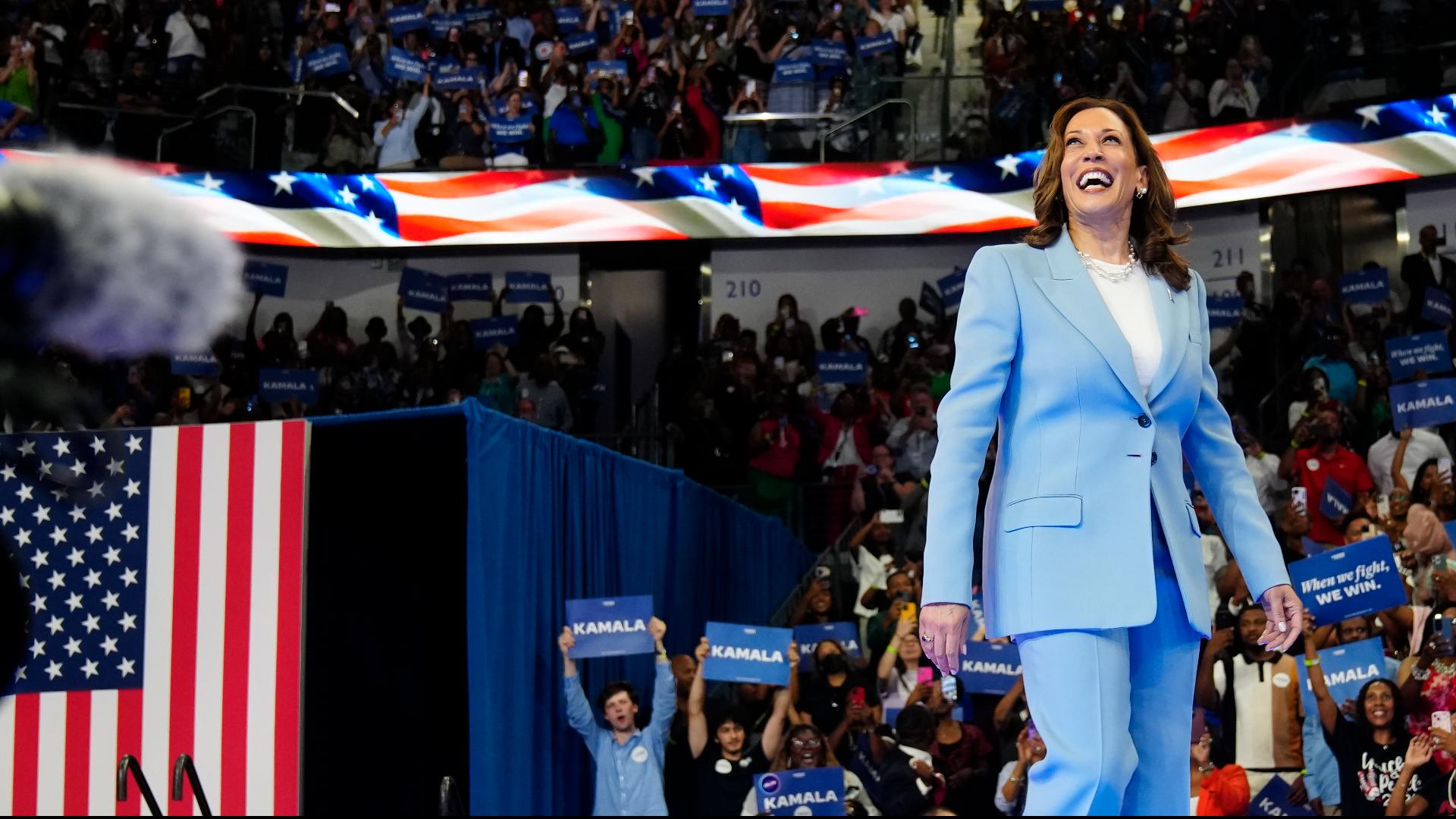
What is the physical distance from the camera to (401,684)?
7.27 metres

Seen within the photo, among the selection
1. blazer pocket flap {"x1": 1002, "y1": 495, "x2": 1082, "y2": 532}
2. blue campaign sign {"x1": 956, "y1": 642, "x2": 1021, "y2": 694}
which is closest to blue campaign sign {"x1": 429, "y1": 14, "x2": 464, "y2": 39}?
blue campaign sign {"x1": 956, "y1": 642, "x2": 1021, "y2": 694}

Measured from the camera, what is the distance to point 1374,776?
7000 millimetres

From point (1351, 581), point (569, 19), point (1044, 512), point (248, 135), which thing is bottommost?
point (1351, 581)

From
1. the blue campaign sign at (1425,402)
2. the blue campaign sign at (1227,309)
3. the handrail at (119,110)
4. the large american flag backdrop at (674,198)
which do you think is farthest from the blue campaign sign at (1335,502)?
the handrail at (119,110)

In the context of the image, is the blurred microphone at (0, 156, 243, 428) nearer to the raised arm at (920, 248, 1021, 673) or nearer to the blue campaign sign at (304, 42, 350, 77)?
the raised arm at (920, 248, 1021, 673)

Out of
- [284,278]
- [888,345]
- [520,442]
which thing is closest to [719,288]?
[888,345]

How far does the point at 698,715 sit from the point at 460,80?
8953 mm

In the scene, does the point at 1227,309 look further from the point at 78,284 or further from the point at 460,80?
the point at 78,284

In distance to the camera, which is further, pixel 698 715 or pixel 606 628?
pixel 698 715

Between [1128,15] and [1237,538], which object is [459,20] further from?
[1237,538]

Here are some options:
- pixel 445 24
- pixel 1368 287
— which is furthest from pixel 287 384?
pixel 1368 287

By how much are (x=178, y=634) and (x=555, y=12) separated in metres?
10.5

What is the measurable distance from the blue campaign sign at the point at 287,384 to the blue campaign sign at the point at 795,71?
15.4 ft

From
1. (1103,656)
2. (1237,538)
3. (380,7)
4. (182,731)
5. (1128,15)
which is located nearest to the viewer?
(1103,656)
